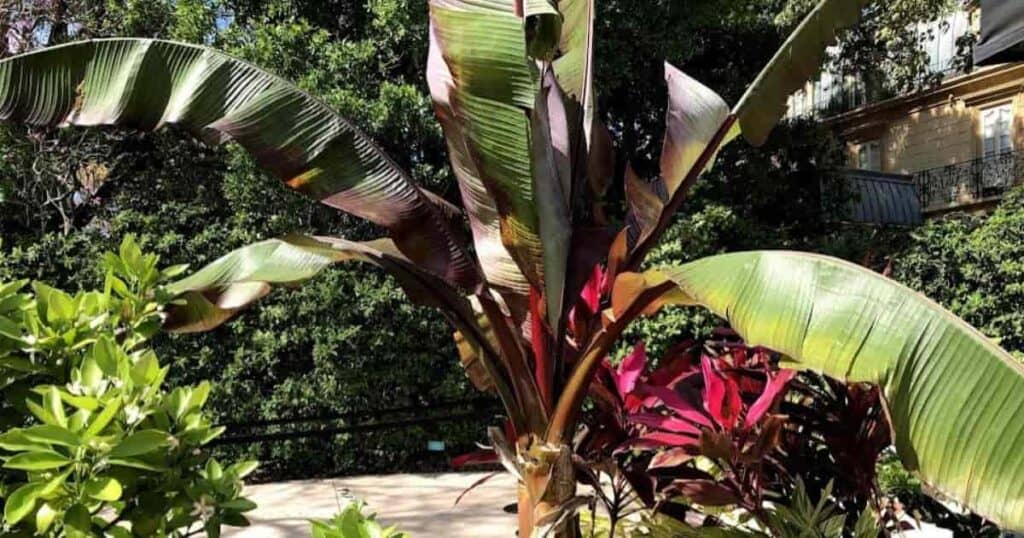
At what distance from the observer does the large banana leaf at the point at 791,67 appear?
2766mm

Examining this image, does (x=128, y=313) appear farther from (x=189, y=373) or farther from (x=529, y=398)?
(x=189, y=373)

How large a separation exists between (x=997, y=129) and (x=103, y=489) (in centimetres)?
1996

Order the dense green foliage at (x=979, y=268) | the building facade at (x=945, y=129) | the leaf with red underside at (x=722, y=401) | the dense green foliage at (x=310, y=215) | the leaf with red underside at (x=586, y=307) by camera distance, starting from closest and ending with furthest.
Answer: the leaf with red underside at (x=722, y=401), the leaf with red underside at (x=586, y=307), the dense green foliage at (x=979, y=268), the dense green foliage at (x=310, y=215), the building facade at (x=945, y=129)

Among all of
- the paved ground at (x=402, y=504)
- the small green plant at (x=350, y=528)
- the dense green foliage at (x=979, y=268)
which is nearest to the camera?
the small green plant at (x=350, y=528)

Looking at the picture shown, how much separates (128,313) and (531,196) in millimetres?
1286

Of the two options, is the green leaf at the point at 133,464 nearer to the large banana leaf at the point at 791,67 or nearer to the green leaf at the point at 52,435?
the green leaf at the point at 52,435

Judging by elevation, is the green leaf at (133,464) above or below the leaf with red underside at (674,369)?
above

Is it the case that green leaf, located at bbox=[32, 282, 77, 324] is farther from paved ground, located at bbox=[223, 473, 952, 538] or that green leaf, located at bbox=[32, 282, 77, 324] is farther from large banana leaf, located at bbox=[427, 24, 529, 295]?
paved ground, located at bbox=[223, 473, 952, 538]

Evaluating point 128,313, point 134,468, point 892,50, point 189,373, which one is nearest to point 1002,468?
point 134,468

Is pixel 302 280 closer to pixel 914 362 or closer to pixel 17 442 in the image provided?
pixel 17 442

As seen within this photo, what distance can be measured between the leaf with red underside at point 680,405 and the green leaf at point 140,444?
171cm

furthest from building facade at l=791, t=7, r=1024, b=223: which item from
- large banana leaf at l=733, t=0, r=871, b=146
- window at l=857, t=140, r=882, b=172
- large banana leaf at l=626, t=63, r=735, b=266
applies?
large banana leaf at l=626, t=63, r=735, b=266

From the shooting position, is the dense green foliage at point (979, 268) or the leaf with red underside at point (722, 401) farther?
the dense green foliage at point (979, 268)

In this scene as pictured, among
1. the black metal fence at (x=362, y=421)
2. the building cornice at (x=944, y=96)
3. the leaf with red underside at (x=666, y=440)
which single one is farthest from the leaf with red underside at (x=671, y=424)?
the building cornice at (x=944, y=96)
